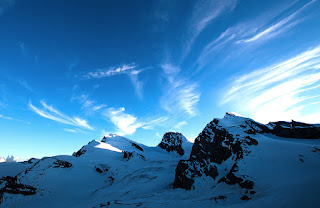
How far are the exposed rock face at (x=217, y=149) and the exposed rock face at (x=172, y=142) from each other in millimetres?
68851

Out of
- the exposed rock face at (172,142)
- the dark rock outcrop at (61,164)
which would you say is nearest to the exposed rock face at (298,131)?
the dark rock outcrop at (61,164)

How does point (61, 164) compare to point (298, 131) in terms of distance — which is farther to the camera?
point (61, 164)

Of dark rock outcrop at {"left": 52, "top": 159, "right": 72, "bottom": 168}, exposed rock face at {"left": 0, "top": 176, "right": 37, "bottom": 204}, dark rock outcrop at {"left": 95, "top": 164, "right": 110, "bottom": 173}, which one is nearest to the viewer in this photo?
exposed rock face at {"left": 0, "top": 176, "right": 37, "bottom": 204}

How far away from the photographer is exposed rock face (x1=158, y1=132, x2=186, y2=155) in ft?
404

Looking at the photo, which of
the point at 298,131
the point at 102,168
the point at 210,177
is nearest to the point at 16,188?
the point at 102,168

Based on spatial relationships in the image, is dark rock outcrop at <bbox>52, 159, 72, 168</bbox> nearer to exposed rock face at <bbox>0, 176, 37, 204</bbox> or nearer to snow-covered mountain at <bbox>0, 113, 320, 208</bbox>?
snow-covered mountain at <bbox>0, 113, 320, 208</bbox>

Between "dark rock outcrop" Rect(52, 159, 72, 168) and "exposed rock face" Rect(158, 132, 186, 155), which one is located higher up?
"exposed rock face" Rect(158, 132, 186, 155)

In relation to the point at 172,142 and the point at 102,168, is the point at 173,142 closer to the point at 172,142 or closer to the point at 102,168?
the point at 172,142

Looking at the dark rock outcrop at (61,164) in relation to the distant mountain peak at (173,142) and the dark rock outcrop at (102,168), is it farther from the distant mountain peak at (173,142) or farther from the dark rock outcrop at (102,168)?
the distant mountain peak at (173,142)

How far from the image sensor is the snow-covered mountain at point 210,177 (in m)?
23.8

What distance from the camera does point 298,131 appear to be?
4181 cm

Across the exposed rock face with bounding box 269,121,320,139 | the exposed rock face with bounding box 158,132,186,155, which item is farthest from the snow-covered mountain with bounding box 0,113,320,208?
the exposed rock face with bounding box 158,132,186,155

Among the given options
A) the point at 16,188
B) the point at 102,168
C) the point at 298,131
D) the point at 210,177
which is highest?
the point at 298,131

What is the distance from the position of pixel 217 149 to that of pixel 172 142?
87952 mm
